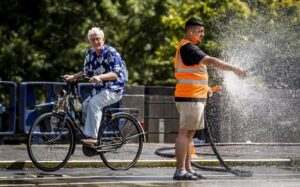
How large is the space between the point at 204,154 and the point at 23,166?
115 inches

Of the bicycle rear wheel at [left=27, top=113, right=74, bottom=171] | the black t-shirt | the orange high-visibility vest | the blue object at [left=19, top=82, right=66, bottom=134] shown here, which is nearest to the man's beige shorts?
the orange high-visibility vest

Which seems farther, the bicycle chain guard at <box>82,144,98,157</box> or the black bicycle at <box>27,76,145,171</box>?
the bicycle chain guard at <box>82,144,98,157</box>

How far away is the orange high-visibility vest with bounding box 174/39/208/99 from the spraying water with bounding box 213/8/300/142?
4.03 meters

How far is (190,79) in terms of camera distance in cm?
1108

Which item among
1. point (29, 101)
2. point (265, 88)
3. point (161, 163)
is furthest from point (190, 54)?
point (29, 101)

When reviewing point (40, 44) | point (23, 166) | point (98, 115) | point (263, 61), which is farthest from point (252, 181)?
point (40, 44)

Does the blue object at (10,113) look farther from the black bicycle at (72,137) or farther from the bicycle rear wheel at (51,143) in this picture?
the bicycle rear wheel at (51,143)

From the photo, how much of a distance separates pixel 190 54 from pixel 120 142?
2047mm

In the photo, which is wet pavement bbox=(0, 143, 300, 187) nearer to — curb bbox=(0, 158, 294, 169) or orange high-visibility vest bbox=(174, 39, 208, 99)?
curb bbox=(0, 158, 294, 169)

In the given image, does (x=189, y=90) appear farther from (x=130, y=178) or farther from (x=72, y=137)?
(x=72, y=137)

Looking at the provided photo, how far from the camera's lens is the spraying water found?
16016mm

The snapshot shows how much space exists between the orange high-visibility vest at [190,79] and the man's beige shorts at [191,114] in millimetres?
105

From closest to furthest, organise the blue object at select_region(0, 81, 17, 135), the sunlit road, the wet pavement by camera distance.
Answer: the sunlit road
the wet pavement
the blue object at select_region(0, 81, 17, 135)

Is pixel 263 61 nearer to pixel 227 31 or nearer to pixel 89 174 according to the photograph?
pixel 227 31
